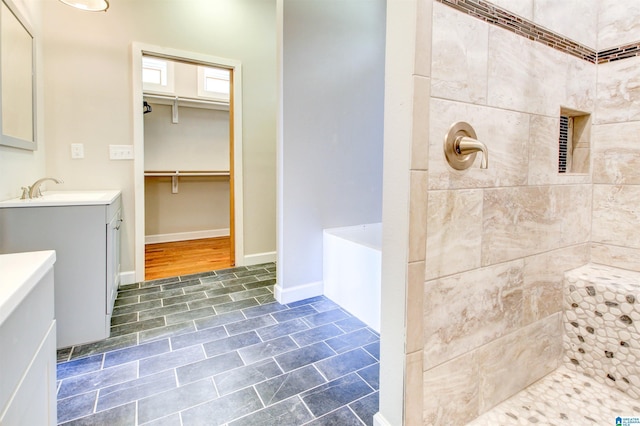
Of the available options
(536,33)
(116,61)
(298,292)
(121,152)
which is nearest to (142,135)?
(121,152)

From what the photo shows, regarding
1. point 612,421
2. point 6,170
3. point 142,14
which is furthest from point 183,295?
point 612,421

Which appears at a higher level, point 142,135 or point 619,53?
point 619,53

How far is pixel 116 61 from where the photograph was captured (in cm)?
282

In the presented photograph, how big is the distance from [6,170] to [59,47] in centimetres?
135

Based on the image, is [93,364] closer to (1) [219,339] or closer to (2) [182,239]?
(1) [219,339]

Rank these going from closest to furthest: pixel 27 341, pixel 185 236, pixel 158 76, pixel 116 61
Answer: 1. pixel 27 341
2. pixel 116 61
3. pixel 158 76
4. pixel 185 236

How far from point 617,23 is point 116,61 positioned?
338cm

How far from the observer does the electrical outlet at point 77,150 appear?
2701 millimetres

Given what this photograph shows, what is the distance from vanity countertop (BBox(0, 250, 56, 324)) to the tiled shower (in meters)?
0.99

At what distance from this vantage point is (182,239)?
4.85m

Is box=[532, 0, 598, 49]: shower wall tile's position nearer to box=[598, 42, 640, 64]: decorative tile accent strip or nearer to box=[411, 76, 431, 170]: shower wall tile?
box=[598, 42, 640, 64]: decorative tile accent strip

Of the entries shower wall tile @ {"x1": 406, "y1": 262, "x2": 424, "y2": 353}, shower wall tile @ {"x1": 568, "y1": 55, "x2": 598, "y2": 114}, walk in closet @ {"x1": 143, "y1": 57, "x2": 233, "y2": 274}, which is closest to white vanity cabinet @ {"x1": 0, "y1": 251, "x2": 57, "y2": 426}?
shower wall tile @ {"x1": 406, "y1": 262, "x2": 424, "y2": 353}

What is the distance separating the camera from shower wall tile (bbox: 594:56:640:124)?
1.45m

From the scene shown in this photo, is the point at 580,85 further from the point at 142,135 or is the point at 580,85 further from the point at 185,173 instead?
the point at 185,173
